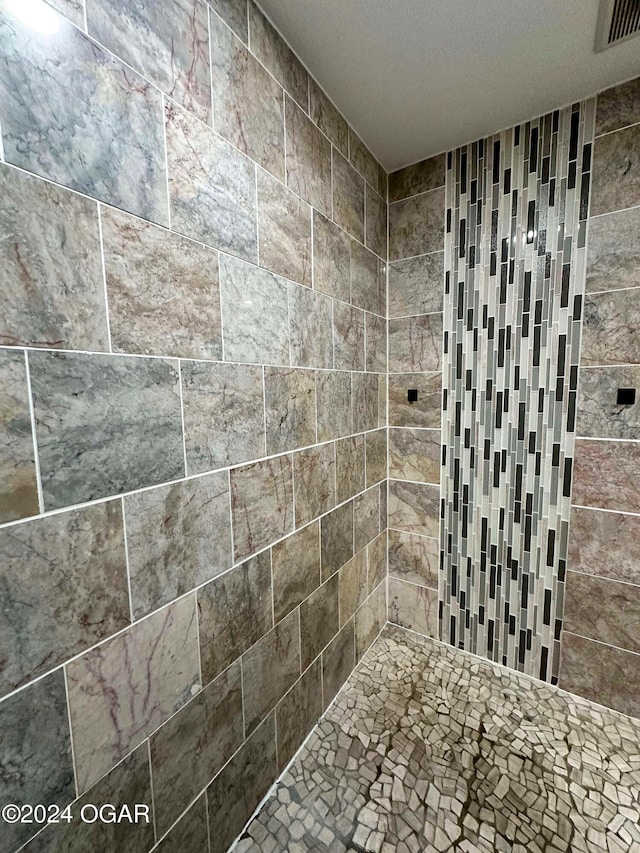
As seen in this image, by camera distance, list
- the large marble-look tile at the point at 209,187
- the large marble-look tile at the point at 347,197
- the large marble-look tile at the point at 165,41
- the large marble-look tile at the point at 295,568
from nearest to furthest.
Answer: the large marble-look tile at the point at 165,41 < the large marble-look tile at the point at 209,187 < the large marble-look tile at the point at 295,568 < the large marble-look tile at the point at 347,197

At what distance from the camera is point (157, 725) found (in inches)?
31.8

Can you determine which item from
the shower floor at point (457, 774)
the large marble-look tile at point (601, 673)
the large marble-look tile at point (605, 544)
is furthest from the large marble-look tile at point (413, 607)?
the large marble-look tile at point (605, 544)

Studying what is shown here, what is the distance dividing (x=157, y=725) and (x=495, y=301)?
6.24ft

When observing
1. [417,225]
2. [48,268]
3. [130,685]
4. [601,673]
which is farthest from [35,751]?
[417,225]

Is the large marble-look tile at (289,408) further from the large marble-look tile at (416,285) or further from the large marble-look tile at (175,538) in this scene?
the large marble-look tile at (416,285)

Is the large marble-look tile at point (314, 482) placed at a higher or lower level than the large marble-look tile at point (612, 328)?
lower

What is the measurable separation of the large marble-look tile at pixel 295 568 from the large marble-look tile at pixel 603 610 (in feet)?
3.80

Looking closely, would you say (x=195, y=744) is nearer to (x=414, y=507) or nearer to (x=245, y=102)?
(x=414, y=507)

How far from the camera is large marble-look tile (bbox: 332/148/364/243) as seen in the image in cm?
137

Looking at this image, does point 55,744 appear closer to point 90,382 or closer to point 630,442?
point 90,382

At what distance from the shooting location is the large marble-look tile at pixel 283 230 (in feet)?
3.38

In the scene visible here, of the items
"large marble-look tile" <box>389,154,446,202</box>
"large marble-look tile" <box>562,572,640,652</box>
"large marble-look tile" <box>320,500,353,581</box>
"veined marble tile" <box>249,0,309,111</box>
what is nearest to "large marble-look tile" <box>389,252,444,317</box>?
"large marble-look tile" <box>389,154,446,202</box>

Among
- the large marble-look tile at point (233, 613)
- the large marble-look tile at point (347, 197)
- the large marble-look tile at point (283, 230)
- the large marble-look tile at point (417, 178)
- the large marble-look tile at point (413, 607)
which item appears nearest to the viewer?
the large marble-look tile at point (233, 613)

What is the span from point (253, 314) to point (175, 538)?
64 centimetres
